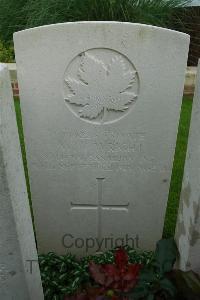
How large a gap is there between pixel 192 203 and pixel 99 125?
2.43ft

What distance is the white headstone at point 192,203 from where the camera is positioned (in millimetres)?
1745

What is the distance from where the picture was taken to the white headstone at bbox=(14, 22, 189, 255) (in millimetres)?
2051

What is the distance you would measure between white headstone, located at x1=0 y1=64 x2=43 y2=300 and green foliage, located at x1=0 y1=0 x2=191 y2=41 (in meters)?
3.98

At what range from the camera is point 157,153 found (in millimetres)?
2344

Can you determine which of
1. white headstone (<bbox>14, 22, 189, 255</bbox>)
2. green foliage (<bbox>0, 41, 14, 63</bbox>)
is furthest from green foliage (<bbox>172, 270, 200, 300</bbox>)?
green foliage (<bbox>0, 41, 14, 63</bbox>)

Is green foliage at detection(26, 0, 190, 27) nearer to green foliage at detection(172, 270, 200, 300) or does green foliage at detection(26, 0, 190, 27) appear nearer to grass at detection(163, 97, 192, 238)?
grass at detection(163, 97, 192, 238)

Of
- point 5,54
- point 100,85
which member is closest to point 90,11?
point 5,54

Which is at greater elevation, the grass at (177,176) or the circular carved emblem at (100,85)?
the circular carved emblem at (100,85)

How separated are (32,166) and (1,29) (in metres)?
4.41

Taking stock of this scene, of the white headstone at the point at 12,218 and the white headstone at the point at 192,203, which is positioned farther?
the white headstone at the point at 192,203

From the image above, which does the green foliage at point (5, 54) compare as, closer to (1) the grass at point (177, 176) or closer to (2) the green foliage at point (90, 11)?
(2) the green foliage at point (90, 11)

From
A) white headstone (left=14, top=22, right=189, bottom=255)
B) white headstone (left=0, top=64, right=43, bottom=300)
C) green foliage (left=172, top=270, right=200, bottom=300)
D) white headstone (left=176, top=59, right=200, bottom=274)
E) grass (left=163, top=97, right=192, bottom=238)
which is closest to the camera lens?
white headstone (left=0, top=64, right=43, bottom=300)

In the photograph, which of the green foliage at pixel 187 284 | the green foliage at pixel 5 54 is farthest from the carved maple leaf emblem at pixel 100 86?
the green foliage at pixel 5 54

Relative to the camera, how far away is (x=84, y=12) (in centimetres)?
534
